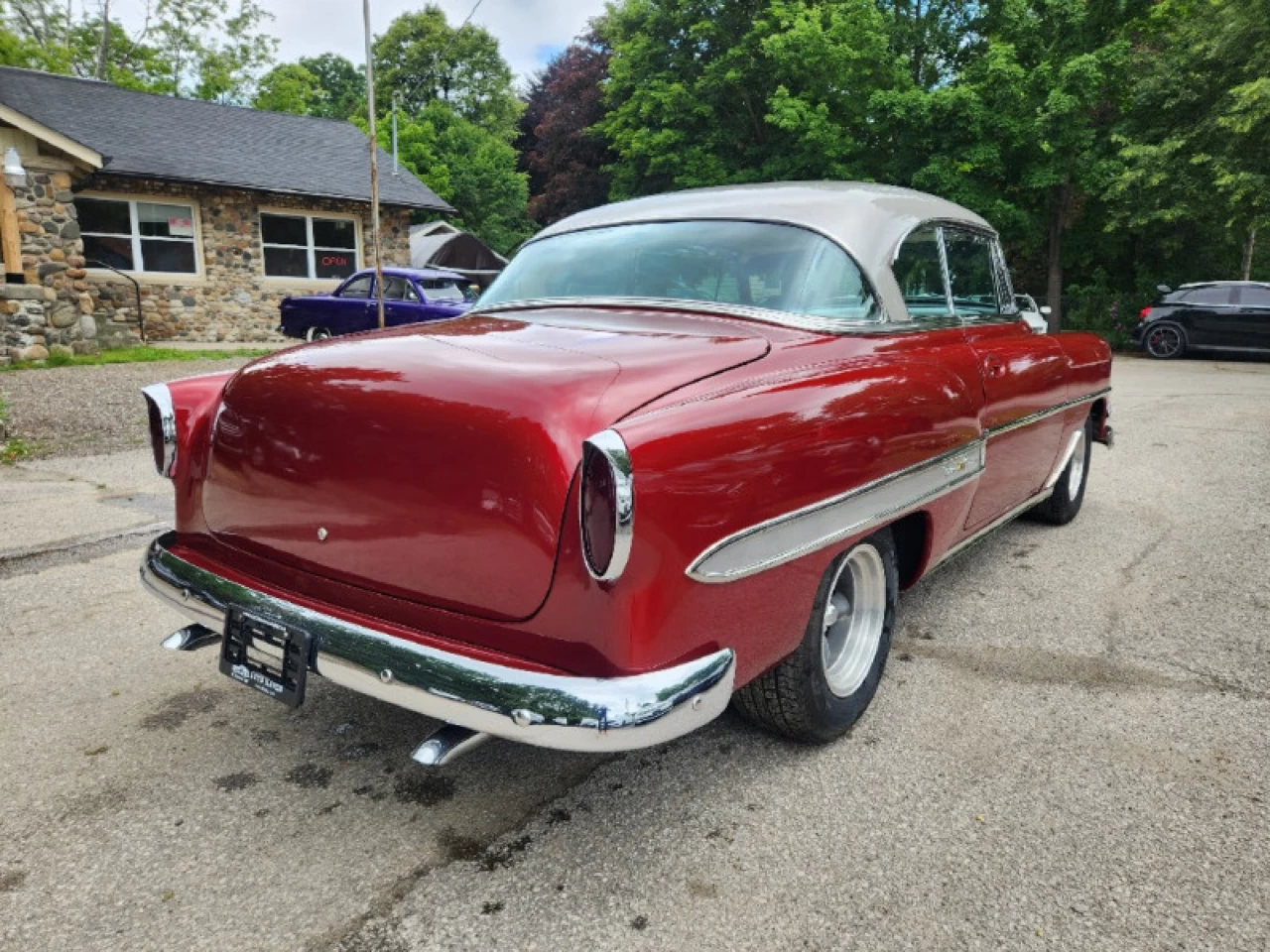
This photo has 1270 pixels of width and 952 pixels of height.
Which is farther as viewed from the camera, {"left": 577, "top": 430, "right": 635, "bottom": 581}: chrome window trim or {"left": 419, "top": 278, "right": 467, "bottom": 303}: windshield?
{"left": 419, "top": 278, "right": 467, "bottom": 303}: windshield

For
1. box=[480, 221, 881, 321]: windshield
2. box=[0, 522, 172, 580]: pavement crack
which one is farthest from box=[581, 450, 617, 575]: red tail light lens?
box=[0, 522, 172, 580]: pavement crack

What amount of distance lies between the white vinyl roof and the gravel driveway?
5.54 m

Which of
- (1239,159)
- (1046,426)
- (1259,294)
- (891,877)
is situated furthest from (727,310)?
(1239,159)

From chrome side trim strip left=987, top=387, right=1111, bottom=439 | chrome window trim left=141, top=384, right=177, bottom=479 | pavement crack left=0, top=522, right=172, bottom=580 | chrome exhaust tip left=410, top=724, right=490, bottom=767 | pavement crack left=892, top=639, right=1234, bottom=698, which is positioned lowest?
pavement crack left=892, top=639, right=1234, bottom=698

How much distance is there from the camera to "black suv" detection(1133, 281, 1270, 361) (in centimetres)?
1471

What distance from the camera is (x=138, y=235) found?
1655cm

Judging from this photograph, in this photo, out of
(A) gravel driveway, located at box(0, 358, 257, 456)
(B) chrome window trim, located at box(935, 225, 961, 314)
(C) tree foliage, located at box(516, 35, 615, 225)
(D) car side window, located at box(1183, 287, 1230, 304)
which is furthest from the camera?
(C) tree foliage, located at box(516, 35, 615, 225)

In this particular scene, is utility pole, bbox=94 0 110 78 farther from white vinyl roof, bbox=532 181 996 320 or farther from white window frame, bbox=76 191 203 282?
white vinyl roof, bbox=532 181 996 320

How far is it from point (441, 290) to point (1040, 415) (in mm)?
10557

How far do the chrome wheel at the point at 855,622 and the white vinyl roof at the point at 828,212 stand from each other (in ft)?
2.81

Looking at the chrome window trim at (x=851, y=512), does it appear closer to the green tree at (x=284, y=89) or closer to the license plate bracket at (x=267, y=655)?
the license plate bracket at (x=267, y=655)

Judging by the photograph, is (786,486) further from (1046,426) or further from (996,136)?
(996,136)

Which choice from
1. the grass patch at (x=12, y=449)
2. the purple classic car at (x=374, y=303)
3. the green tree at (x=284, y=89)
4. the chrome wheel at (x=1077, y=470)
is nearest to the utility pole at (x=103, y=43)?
the green tree at (x=284, y=89)

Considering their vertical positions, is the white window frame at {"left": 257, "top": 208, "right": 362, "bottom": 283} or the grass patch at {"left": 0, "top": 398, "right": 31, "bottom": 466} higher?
the white window frame at {"left": 257, "top": 208, "right": 362, "bottom": 283}
